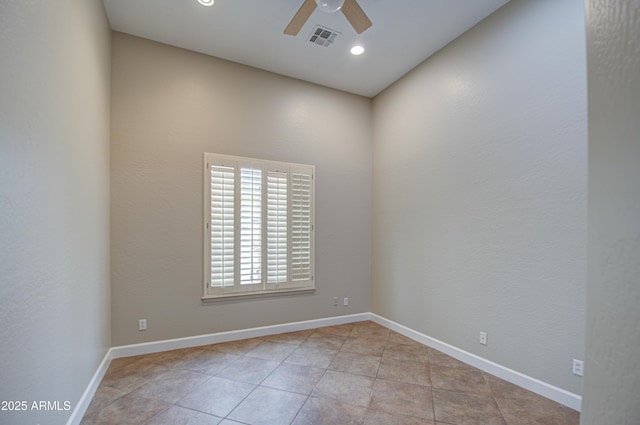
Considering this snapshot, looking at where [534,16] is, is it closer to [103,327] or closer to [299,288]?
[299,288]

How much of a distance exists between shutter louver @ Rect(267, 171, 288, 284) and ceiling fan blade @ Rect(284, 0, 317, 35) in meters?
1.65

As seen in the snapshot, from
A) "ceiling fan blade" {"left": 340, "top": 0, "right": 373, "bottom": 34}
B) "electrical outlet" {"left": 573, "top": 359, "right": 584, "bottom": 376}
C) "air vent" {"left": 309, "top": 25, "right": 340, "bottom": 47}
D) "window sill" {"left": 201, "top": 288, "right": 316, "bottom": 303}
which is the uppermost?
"air vent" {"left": 309, "top": 25, "right": 340, "bottom": 47}

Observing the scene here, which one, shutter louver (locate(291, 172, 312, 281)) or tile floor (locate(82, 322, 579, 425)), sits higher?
shutter louver (locate(291, 172, 312, 281))

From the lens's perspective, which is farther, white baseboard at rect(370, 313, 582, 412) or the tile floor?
white baseboard at rect(370, 313, 582, 412)

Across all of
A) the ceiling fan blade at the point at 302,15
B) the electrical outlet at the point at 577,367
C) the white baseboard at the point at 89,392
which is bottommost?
the white baseboard at the point at 89,392

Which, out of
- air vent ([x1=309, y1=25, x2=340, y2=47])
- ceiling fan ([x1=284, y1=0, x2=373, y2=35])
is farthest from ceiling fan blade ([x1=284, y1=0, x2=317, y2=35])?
air vent ([x1=309, y1=25, x2=340, y2=47])

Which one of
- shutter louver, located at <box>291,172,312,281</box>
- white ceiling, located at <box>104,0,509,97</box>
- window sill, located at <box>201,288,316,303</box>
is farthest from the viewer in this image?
shutter louver, located at <box>291,172,312,281</box>

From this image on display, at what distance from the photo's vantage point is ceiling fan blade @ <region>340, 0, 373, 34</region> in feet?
7.58

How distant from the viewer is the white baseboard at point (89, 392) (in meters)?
1.95

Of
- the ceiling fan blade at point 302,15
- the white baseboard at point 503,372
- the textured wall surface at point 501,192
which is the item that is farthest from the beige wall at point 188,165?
the ceiling fan blade at point 302,15

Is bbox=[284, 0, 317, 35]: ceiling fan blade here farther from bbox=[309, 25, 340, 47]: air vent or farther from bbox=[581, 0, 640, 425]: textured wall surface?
bbox=[581, 0, 640, 425]: textured wall surface

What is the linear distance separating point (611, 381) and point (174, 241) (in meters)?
3.47

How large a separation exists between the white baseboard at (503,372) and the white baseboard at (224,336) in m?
0.86

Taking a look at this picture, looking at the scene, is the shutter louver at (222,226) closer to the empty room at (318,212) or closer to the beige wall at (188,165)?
the empty room at (318,212)
